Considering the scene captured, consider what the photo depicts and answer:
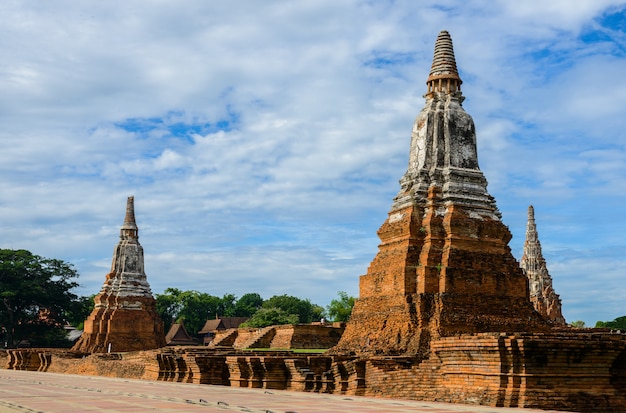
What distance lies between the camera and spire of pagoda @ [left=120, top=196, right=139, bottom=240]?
50.5 metres

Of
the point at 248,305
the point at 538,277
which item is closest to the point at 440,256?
the point at 538,277

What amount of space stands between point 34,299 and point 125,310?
46.0ft

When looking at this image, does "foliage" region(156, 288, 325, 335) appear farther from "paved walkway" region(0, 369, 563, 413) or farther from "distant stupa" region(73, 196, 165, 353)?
"paved walkway" region(0, 369, 563, 413)

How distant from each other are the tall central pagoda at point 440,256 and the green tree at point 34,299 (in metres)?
39.1

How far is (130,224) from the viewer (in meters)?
50.7

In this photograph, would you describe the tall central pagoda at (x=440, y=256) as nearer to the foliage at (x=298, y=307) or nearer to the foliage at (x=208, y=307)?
the foliage at (x=208, y=307)

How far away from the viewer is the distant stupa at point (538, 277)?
59.2 m

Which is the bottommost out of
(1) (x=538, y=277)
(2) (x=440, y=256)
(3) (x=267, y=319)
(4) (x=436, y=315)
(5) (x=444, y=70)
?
(4) (x=436, y=315)

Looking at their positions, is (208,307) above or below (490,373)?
above

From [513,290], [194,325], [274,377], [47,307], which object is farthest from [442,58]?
[194,325]

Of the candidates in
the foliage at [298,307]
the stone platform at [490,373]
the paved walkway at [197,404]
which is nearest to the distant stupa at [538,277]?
the foliage at [298,307]

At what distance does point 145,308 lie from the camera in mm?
48906

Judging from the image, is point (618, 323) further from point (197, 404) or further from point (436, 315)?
point (197, 404)

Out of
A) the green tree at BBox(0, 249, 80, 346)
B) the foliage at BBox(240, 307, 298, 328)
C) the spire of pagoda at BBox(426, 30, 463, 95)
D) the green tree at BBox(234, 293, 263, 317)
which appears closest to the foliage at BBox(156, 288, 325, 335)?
the green tree at BBox(234, 293, 263, 317)
